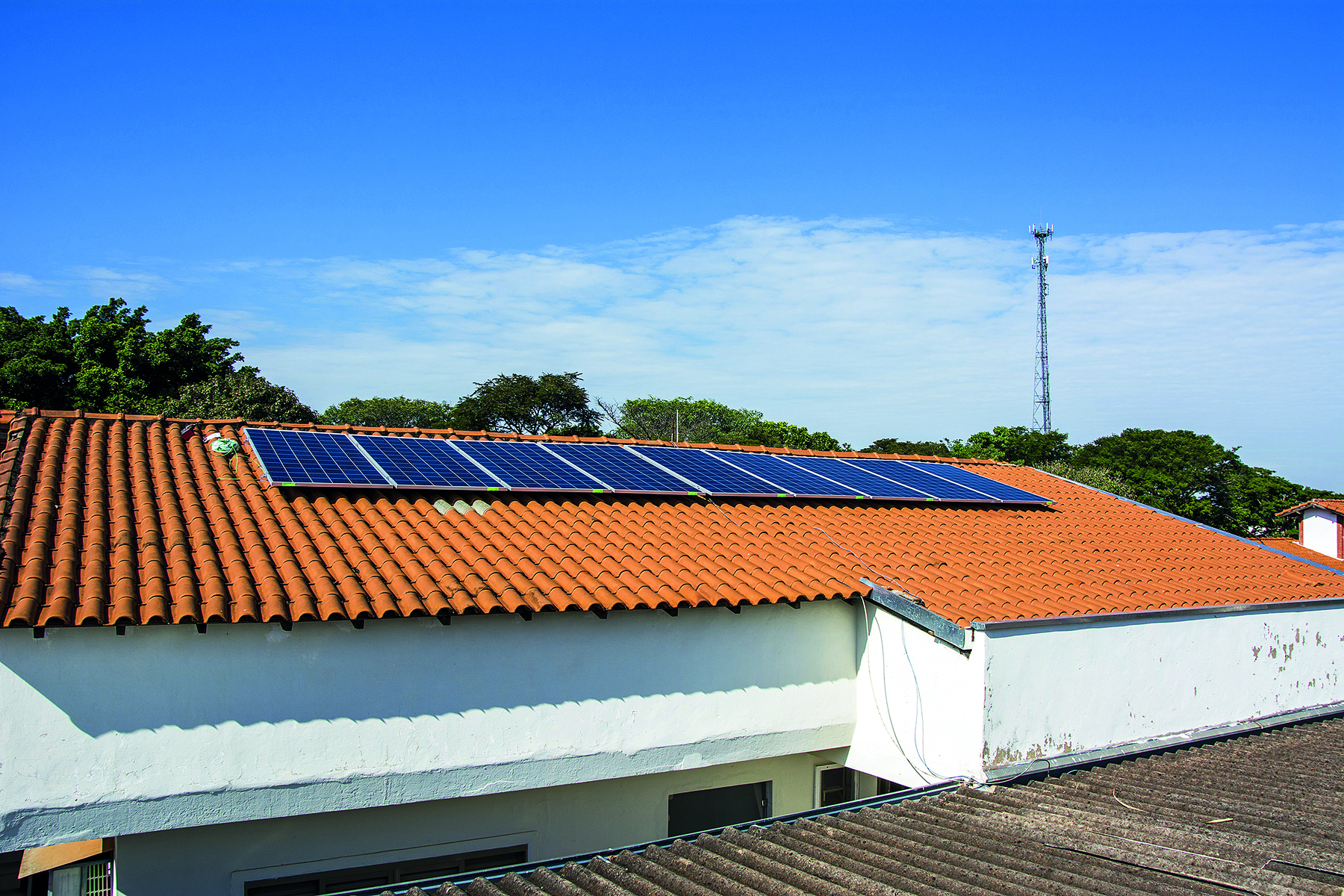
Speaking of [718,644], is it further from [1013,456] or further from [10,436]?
[1013,456]

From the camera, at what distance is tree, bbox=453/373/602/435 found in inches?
2157

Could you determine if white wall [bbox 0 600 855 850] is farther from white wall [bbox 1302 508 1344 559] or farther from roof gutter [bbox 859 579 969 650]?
white wall [bbox 1302 508 1344 559]

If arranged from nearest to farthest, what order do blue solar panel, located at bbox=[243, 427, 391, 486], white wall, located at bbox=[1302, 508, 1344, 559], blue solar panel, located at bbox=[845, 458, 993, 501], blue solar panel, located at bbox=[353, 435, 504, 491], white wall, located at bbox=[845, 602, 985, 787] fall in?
white wall, located at bbox=[845, 602, 985, 787] → blue solar panel, located at bbox=[243, 427, 391, 486] → blue solar panel, located at bbox=[353, 435, 504, 491] → blue solar panel, located at bbox=[845, 458, 993, 501] → white wall, located at bbox=[1302, 508, 1344, 559]

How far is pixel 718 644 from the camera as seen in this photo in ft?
34.7

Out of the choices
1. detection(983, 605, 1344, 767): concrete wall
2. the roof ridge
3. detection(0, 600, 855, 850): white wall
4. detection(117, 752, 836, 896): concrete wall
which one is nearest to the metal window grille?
detection(117, 752, 836, 896): concrete wall

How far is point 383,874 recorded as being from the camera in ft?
30.8

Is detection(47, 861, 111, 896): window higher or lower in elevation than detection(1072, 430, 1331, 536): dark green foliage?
lower

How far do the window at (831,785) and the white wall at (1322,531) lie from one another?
45538mm

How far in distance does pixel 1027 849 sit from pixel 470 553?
21.1 feet

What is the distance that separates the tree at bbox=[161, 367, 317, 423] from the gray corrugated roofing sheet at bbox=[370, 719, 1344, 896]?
28.5 metres

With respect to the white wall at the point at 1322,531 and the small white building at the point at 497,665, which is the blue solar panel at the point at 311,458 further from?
the white wall at the point at 1322,531

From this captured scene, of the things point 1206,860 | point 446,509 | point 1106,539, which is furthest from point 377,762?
point 1106,539

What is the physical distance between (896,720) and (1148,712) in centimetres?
339

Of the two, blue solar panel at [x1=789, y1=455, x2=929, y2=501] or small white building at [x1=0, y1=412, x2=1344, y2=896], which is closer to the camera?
small white building at [x1=0, y1=412, x2=1344, y2=896]
